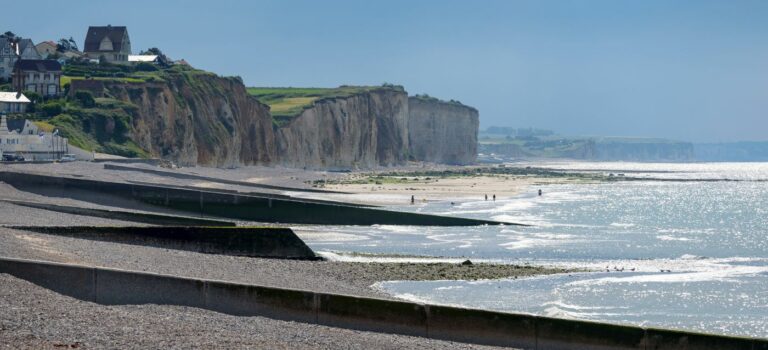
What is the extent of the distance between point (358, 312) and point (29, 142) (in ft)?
167

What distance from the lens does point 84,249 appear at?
80.6ft

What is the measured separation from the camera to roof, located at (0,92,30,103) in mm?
77781

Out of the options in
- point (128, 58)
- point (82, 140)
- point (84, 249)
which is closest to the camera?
point (84, 249)

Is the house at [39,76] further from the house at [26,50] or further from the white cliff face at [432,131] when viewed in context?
the white cliff face at [432,131]

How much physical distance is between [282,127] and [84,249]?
97.6 meters

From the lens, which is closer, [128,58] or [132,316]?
[132,316]

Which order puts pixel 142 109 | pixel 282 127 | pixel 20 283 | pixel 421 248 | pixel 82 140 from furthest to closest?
pixel 282 127 < pixel 142 109 < pixel 82 140 < pixel 421 248 < pixel 20 283

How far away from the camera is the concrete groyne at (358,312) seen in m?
17.1

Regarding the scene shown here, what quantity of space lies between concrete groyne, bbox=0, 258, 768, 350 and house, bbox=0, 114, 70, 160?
46.3m

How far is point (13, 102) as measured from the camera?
77.8 meters

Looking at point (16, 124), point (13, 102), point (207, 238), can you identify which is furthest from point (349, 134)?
point (207, 238)

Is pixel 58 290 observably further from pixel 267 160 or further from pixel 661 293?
pixel 267 160

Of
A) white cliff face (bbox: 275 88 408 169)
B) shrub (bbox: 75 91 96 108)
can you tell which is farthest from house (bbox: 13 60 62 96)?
white cliff face (bbox: 275 88 408 169)

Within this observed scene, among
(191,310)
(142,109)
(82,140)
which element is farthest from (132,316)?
(142,109)
